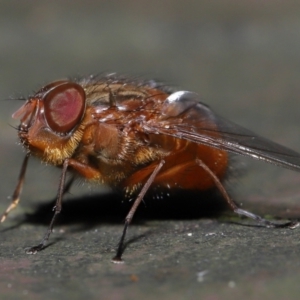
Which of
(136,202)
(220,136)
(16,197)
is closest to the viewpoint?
(136,202)

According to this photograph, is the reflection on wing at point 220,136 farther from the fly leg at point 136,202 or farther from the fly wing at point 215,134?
the fly leg at point 136,202

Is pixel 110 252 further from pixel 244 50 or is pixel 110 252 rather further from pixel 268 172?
pixel 244 50

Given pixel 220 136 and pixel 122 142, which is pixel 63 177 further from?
pixel 220 136

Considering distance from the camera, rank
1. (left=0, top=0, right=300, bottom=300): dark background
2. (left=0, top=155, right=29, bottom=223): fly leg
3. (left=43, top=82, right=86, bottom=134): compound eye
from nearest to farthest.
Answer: (left=0, top=0, right=300, bottom=300): dark background
(left=43, top=82, right=86, bottom=134): compound eye
(left=0, top=155, right=29, bottom=223): fly leg

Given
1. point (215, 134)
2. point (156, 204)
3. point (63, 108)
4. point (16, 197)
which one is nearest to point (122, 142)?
point (63, 108)

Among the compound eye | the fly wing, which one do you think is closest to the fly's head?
the compound eye

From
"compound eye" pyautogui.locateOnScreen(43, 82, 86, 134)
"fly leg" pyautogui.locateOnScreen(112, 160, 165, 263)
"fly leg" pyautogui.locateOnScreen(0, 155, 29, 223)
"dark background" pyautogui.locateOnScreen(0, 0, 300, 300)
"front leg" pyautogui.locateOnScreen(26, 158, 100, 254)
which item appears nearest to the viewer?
"dark background" pyautogui.locateOnScreen(0, 0, 300, 300)

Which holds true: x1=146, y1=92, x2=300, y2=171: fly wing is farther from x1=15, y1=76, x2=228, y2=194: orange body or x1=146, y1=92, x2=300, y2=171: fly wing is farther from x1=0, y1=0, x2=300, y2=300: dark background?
x1=0, y1=0, x2=300, y2=300: dark background
